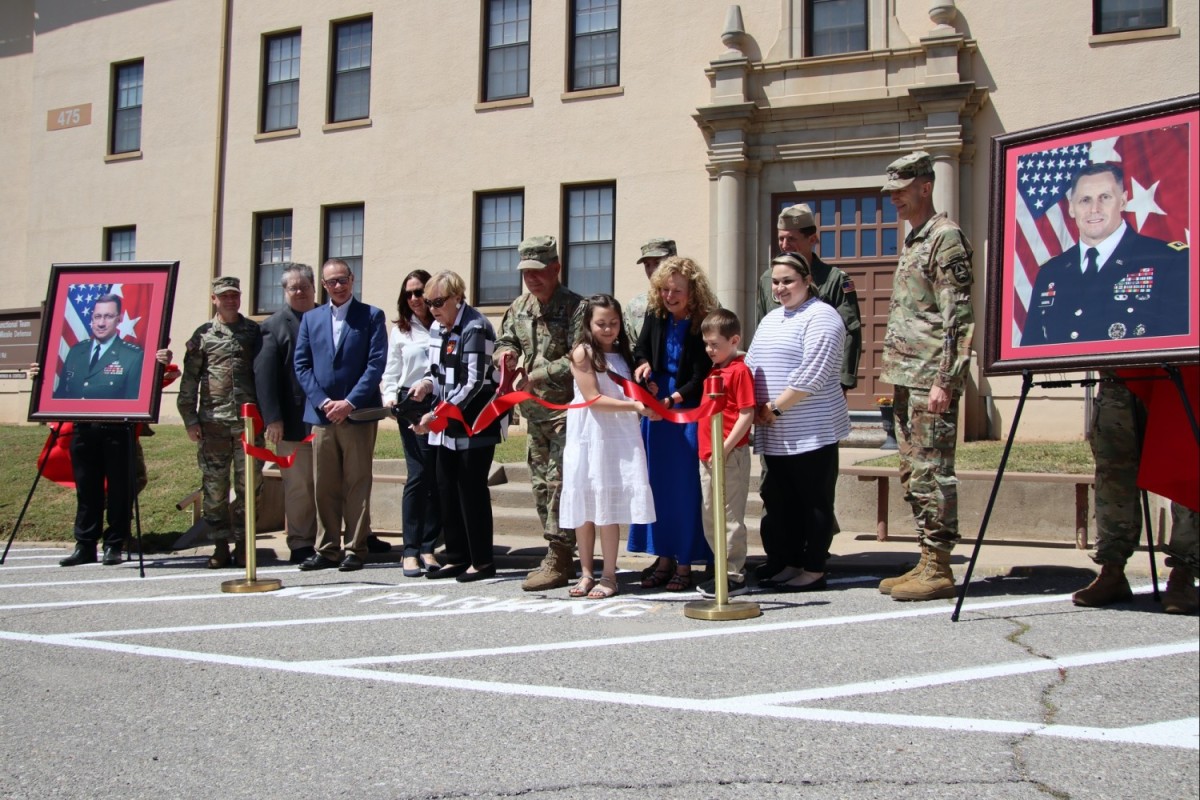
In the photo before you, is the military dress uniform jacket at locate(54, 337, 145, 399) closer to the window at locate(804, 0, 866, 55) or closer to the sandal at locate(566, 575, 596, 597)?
the sandal at locate(566, 575, 596, 597)

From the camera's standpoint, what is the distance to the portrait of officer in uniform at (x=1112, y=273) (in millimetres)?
1281

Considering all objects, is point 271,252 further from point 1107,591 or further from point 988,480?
point 1107,591

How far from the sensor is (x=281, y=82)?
18.5 m

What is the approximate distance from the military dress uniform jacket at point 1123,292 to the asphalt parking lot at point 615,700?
1.47 feet

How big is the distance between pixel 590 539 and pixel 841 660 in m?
2.25

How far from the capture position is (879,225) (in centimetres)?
1400

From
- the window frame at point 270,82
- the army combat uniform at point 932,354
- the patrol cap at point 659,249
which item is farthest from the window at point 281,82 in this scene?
the army combat uniform at point 932,354

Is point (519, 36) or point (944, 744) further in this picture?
point (519, 36)

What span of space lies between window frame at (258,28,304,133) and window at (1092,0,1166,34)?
42.2 feet

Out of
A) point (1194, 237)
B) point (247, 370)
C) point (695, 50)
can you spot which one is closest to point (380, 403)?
point (247, 370)

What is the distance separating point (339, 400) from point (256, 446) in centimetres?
66

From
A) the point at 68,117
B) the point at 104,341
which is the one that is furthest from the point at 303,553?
Result: the point at 68,117

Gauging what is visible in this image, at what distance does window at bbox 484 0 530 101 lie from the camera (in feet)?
54.3

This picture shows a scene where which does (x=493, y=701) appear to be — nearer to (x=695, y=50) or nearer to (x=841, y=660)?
(x=841, y=660)
